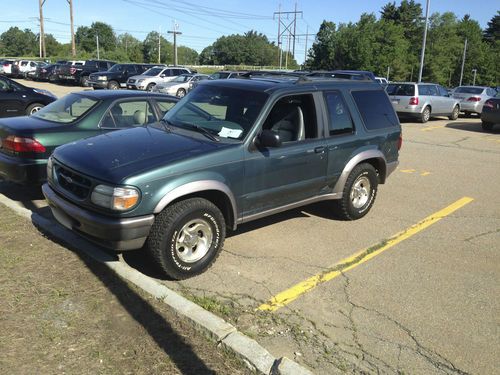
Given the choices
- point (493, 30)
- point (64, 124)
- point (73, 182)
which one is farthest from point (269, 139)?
point (493, 30)

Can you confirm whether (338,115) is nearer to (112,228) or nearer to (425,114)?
(112,228)

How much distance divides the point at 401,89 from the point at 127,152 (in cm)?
1717

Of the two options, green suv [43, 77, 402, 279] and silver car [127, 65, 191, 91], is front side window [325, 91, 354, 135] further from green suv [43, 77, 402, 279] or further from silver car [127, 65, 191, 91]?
silver car [127, 65, 191, 91]

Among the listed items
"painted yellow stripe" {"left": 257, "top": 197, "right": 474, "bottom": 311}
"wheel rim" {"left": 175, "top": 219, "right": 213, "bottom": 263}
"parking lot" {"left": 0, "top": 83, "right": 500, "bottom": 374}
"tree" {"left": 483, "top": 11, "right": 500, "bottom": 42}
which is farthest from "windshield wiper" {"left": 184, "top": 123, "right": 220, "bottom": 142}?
"tree" {"left": 483, "top": 11, "right": 500, "bottom": 42}

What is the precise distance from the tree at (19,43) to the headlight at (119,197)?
14269cm

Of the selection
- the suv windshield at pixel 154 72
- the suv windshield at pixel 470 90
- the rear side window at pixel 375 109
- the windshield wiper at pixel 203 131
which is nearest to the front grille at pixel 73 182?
the windshield wiper at pixel 203 131

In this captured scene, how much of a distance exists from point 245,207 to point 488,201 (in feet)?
15.5

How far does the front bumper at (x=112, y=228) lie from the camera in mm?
3824

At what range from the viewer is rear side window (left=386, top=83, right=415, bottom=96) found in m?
18.9

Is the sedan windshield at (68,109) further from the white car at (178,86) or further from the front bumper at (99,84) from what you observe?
the front bumper at (99,84)

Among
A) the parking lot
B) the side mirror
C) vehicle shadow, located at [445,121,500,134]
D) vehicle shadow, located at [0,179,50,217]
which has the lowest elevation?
the parking lot

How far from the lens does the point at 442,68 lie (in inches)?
2554

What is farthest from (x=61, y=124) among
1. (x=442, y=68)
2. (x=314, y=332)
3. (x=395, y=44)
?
(x=442, y=68)

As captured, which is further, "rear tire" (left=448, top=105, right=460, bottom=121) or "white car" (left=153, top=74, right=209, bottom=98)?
"white car" (left=153, top=74, right=209, bottom=98)
